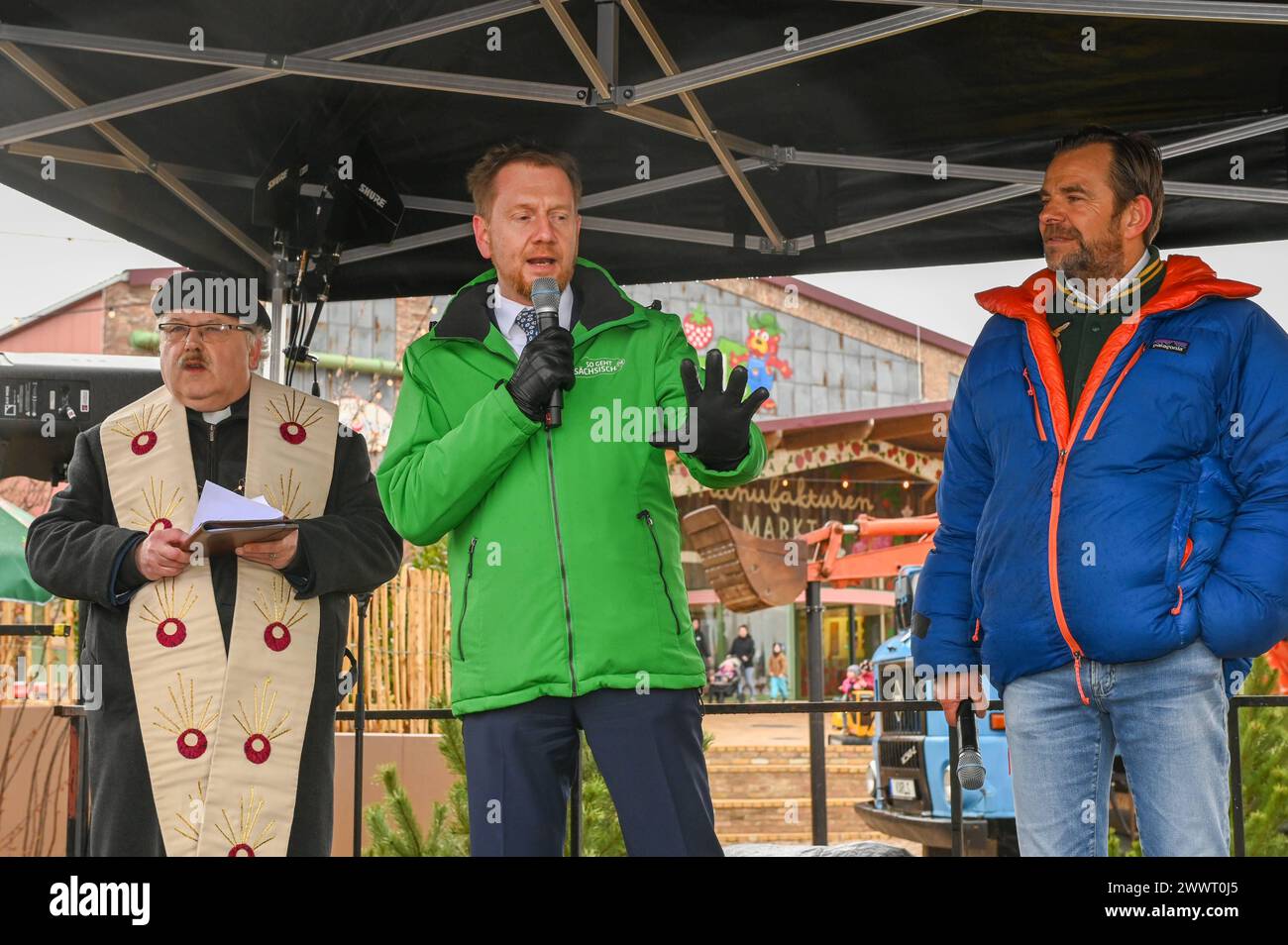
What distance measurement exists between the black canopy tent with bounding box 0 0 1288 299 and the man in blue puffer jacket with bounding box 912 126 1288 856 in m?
0.83

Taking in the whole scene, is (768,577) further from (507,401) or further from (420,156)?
(507,401)

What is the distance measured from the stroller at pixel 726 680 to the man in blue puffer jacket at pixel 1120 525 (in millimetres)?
20912

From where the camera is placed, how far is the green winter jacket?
2523 millimetres

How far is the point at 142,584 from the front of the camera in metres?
3.20

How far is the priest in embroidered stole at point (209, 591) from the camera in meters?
3.12

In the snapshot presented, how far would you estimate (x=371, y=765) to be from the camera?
9.88 meters

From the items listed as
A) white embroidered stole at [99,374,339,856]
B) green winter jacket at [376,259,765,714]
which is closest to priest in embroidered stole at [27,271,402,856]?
white embroidered stole at [99,374,339,856]

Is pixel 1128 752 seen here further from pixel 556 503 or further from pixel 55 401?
pixel 55 401

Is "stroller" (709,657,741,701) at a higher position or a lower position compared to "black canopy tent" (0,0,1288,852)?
lower

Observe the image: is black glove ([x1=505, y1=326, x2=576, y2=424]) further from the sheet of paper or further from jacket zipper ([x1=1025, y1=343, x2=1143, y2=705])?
jacket zipper ([x1=1025, y1=343, x2=1143, y2=705])

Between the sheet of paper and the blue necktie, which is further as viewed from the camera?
the sheet of paper

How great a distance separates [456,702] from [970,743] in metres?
1.02

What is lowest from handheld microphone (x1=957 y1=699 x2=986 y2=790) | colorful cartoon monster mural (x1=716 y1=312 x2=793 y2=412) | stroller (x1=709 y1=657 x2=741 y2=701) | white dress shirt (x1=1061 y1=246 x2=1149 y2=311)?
stroller (x1=709 y1=657 x2=741 y2=701)
